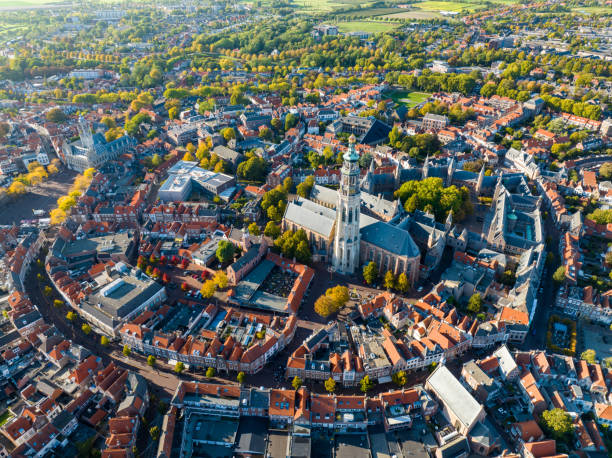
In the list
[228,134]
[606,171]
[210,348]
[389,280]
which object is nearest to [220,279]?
[210,348]

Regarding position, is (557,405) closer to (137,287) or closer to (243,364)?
(243,364)

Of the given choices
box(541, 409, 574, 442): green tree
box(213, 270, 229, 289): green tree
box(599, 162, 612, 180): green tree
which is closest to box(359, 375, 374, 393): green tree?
box(541, 409, 574, 442): green tree

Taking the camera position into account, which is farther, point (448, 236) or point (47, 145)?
point (47, 145)

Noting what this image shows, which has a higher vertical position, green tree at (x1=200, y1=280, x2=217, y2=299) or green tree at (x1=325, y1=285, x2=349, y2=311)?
green tree at (x1=325, y1=285, x2=349, y2=311)

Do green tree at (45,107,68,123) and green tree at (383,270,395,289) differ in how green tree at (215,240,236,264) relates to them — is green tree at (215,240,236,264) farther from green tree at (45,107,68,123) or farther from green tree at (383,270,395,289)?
green tree at (45,107,68,123)

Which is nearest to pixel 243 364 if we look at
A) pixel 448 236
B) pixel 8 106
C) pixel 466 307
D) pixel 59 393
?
pixel 59 393

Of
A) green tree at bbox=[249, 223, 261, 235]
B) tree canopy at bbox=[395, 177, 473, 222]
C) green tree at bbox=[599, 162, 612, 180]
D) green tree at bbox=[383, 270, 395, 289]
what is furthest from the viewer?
green tree at bbox=[599, 162, 612, 180]
